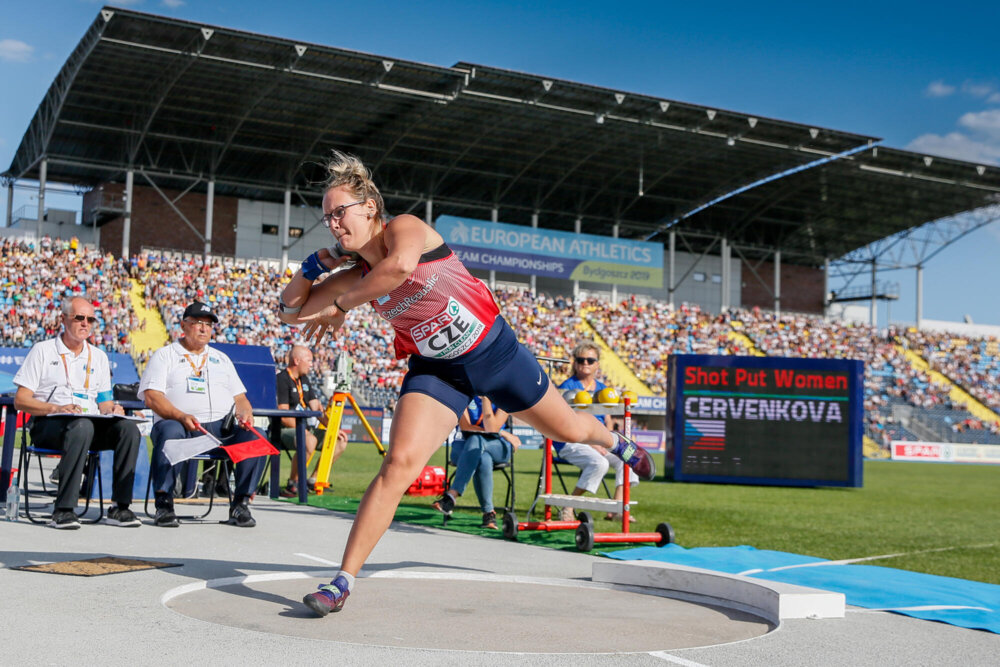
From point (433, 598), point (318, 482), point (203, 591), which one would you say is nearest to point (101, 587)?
point (203, 591)

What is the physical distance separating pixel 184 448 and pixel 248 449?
0.47 meters

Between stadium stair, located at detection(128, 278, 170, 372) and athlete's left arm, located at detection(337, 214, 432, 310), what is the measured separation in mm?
26558

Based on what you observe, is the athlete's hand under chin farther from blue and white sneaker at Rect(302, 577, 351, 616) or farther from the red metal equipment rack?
the red metal equipment rack

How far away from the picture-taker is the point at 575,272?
144ft

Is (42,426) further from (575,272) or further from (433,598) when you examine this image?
(575,272)

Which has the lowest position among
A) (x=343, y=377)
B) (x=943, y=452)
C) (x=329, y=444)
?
(x=943, y=452)

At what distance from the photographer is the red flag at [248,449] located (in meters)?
7.54

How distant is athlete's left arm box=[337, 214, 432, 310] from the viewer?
4.23 m

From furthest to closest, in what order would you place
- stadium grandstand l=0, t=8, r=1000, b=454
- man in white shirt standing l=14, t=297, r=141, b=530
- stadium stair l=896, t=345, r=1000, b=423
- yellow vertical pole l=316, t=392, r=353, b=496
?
stadium stair l=896, t=345, r=1000, b=423, stadium grandstand l=0, t=8, r=1000, b=454, yellow vertical pole l=316, t=392, r=353, b=496, man in white shirt standing l=14, t=297, r=141, b=530

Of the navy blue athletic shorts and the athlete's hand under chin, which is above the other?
the athlete's hand under chin

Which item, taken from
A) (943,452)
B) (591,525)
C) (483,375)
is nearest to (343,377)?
(591,525)

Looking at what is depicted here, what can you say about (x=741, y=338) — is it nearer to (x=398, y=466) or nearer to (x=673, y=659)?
(x=398, y=466)

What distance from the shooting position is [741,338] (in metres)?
47.6

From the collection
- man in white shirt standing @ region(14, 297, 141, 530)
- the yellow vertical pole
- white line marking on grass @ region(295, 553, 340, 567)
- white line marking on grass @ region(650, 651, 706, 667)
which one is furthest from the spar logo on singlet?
the yellow vertical pole
